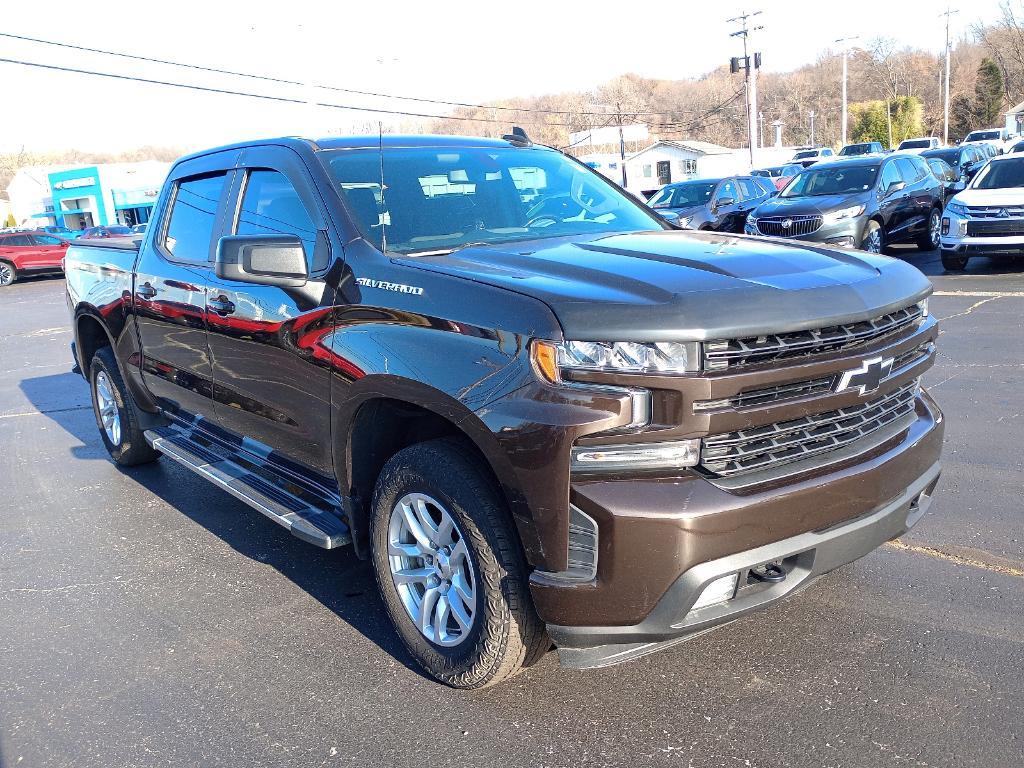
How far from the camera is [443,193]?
3916 mm

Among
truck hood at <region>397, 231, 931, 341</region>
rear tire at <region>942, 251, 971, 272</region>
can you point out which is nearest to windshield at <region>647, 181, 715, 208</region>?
rear tire at <region>942, 251, 971, 272</region>

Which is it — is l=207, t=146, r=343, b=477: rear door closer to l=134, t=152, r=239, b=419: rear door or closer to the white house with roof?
l=134, t=152, r=239, b=419: rear door

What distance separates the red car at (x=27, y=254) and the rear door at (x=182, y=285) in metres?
27.3

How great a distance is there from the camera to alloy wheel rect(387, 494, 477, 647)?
3.04m

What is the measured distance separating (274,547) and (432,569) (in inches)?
71.5

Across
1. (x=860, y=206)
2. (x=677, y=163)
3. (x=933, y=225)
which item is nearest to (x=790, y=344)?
(x=860, y=206)

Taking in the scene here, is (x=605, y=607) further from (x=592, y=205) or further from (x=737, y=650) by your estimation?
(x=592, y=205)

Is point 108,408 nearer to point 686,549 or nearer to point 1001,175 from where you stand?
point 686,549

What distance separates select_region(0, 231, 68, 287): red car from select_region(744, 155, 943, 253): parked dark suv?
24.2m

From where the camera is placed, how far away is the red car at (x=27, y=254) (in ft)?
95.5

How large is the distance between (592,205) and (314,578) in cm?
224

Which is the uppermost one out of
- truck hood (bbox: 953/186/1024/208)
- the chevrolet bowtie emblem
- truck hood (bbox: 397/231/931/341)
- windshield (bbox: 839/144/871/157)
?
windshield (bbox: 839/144/871/157)

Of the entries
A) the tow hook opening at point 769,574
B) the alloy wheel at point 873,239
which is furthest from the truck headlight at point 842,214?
the tow hook opening at point 769,574

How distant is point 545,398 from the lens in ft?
8.57
